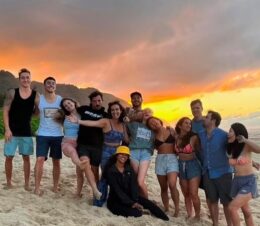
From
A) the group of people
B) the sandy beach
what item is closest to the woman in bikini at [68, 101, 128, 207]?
the group of people

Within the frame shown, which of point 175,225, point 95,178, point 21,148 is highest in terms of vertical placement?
point 21,148

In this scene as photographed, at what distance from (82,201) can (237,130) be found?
117 inches

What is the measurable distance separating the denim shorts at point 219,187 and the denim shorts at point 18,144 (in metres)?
2.87

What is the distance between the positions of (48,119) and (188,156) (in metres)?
2.30

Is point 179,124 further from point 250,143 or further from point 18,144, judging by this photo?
point 18,144

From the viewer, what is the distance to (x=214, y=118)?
7500mm

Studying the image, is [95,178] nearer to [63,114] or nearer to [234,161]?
[63,114]

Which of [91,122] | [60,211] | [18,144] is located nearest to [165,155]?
[91,122]

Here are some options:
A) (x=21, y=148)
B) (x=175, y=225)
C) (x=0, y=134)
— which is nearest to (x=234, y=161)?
(x=175, y=225)

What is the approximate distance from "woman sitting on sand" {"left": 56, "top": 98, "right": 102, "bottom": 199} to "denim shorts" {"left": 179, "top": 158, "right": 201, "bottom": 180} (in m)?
1.37

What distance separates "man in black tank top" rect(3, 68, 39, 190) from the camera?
8.02 metres

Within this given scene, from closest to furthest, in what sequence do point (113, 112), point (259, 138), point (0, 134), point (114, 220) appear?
point (114, 220), point (113, 112), point (0, 134), point (259, 138)

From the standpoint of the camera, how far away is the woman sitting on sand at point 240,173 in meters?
6.97

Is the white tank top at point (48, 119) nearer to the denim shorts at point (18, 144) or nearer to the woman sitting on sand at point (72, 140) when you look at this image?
the woman sitting on sand at point (72, 140)
